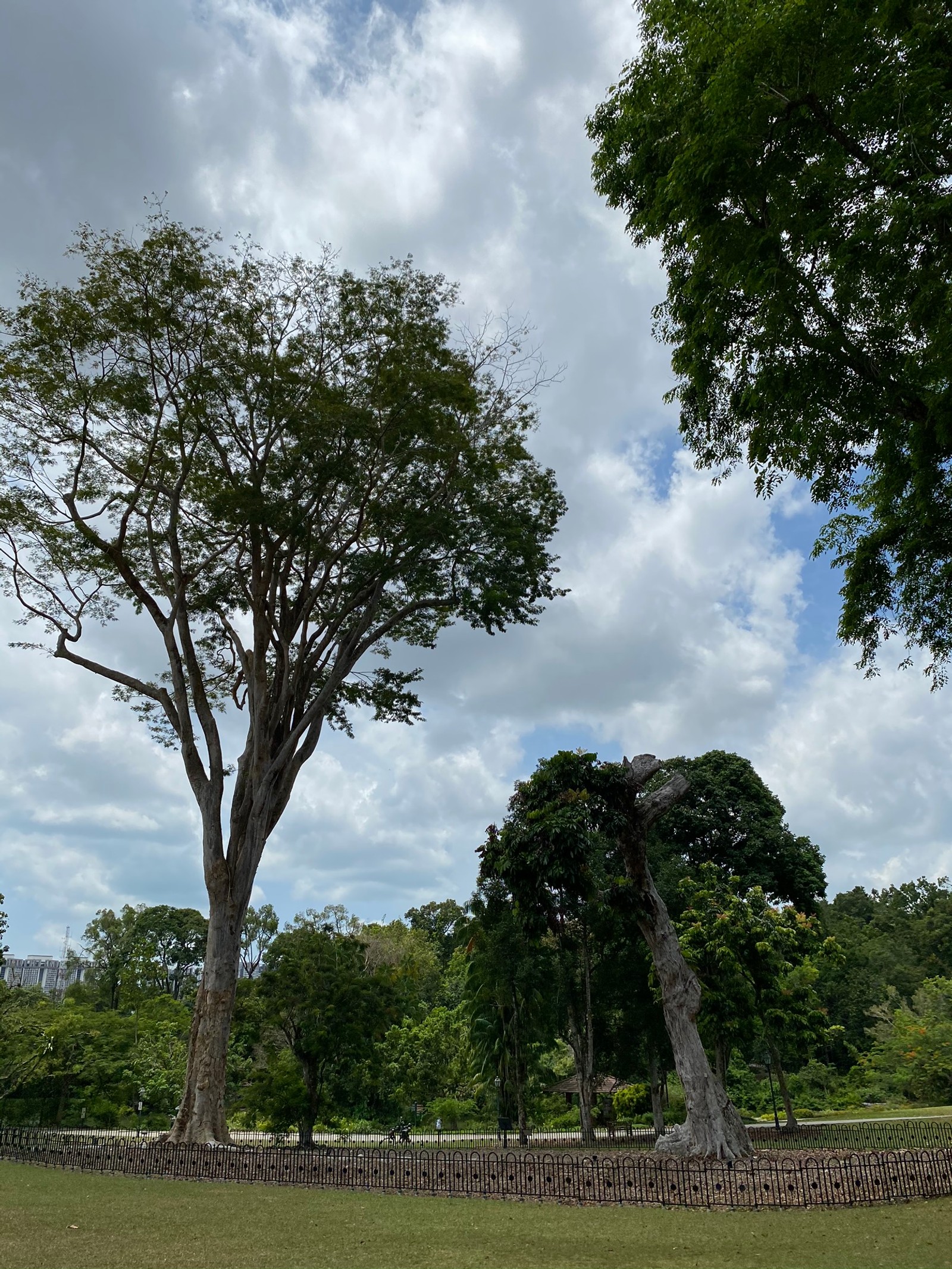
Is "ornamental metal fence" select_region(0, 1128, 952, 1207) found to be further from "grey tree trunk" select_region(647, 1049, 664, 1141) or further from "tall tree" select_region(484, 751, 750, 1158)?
"grey tree trunk" select_region(647, 1049, 664, 1141)

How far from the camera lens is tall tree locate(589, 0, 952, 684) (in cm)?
823

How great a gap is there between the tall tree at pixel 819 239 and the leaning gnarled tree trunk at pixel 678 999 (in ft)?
22.6

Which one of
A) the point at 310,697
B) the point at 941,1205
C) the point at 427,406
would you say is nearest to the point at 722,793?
the point at 310,697

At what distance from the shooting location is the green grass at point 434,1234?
27.4 feet

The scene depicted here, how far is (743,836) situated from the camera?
34969 millimetres

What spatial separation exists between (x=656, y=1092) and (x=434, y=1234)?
20354 millimetres

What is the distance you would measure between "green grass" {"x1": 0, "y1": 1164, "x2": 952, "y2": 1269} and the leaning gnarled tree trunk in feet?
16.4

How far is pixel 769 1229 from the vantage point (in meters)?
9.97

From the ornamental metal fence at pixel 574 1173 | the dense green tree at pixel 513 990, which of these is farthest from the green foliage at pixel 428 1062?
the ornamental metal fence at pixel 574 1173

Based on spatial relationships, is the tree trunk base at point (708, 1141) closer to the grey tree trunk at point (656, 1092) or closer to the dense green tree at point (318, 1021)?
the grey tree trunk at point (656, 1092)

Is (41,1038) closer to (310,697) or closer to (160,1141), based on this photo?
(160,1141)

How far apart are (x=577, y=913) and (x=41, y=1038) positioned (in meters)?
20.7

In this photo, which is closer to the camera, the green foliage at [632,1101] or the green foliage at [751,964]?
the green foliage at [751,964]

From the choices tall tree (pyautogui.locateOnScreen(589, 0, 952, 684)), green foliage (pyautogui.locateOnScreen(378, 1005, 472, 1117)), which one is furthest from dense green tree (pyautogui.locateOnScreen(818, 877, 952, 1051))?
tall tree (pyautogui.locateOnScreen(589, 0, 952, 684))
